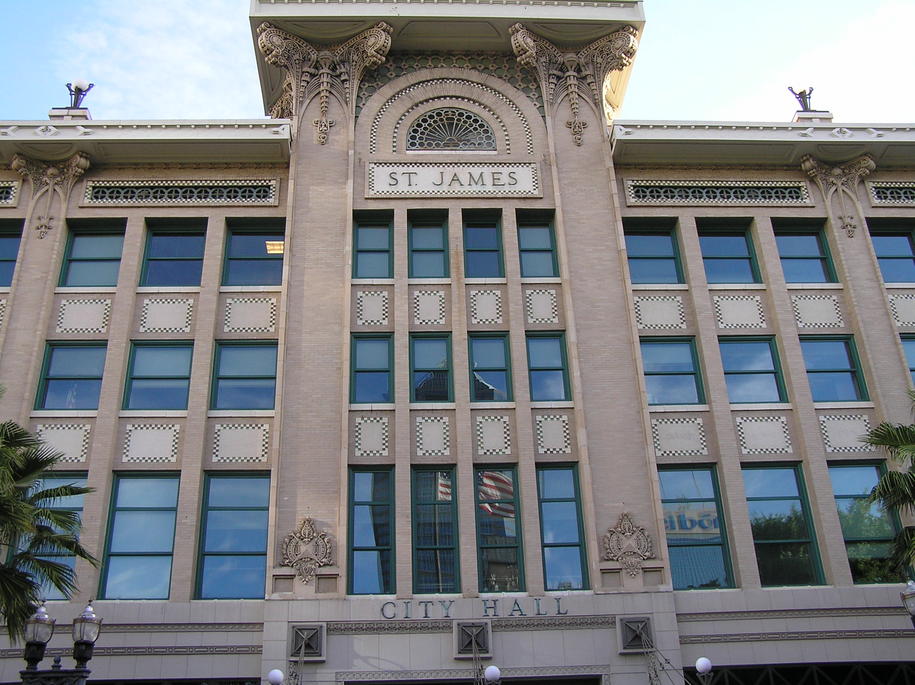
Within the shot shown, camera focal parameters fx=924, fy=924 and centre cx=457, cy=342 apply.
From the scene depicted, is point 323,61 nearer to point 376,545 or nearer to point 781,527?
point 376,545

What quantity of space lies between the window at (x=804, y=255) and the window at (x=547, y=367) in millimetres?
6914

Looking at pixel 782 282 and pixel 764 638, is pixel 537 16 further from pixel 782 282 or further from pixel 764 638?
pixel 764 638

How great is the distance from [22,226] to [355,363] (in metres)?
9.93

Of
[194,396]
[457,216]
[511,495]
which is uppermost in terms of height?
[457,216]

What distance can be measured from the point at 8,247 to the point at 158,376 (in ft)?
19.7

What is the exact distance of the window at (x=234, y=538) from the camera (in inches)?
810

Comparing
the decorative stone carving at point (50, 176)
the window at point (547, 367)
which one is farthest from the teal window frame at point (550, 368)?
the decorative stone carving at point (50, 176)

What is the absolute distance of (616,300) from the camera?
2338cm

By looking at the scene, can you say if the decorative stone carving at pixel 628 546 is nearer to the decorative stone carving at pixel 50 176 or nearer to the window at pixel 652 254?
the window at pixel 652 254

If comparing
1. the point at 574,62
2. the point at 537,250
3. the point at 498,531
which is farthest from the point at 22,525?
the point at 574,62

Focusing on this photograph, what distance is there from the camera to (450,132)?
2611cm

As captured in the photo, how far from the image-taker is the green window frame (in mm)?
22516

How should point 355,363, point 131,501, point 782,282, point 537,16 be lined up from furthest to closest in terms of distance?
point 537,16 → point 782,282 → point 355,363 → point 131,501

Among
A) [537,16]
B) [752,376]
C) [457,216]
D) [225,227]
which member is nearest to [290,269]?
[225,227]
